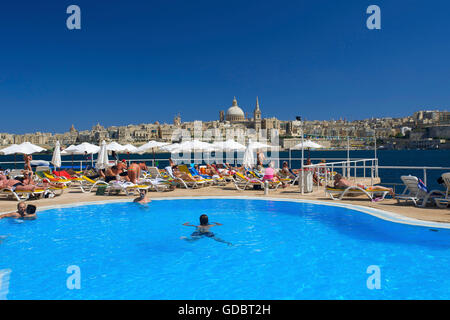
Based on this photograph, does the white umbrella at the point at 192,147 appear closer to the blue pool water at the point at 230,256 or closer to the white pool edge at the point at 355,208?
the white pool edge at the point at 355,208

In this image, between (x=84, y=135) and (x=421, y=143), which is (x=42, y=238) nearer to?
(x=421, y=143)

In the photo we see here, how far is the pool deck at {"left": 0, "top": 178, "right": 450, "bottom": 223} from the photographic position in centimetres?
711

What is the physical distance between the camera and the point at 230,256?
541 cm

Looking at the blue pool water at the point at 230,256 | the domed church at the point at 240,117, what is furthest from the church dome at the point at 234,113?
the blue pool water at the point at 230,256

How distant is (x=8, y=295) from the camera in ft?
13.2

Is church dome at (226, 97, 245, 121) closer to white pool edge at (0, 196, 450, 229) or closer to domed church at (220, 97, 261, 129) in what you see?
domed church at (220, 97, 261, 129)

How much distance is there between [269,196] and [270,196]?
29mm

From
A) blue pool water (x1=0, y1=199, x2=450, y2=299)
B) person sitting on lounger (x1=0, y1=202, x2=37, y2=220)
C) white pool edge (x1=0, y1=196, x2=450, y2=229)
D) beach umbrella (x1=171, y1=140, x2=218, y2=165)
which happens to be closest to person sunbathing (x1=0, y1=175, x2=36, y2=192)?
white pool edge (x1=0, y1=196, x2=450, y2=229)

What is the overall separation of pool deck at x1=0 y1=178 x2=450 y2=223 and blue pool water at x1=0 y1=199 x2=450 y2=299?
2.51ft

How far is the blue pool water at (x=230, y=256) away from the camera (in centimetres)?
418
